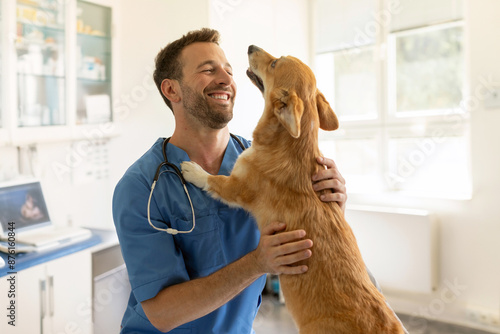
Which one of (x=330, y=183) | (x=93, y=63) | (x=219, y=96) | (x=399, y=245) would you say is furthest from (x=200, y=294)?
(x=399, y=245)

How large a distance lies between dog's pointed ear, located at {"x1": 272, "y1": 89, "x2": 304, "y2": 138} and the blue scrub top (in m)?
0.35

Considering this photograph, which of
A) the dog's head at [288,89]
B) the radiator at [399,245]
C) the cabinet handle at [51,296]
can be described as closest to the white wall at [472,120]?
the radiator at [399,245]

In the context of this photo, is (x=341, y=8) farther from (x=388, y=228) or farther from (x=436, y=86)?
(x=388, y=228)

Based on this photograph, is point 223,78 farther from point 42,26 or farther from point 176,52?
point 42,26

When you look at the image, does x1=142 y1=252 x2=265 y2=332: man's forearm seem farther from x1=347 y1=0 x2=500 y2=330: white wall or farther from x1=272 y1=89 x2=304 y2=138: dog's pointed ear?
x1=347 y1=0 x2=500 y2=330: white wall

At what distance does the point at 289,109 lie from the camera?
4.19 feet

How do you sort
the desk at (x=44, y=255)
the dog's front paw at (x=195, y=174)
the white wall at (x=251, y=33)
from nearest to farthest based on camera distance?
the dog's front paw at (x=195, y=174)
the desk at (x=44, y=255)
the white wall at (x=251, y=33)

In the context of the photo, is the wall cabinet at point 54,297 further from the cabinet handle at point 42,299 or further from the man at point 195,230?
the man at point 195,230

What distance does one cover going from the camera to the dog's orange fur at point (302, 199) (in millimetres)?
1118

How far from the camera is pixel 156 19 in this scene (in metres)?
3.40

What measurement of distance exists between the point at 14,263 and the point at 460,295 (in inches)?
128

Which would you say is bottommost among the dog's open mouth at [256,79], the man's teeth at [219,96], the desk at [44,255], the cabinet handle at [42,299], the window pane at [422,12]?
the cabinet handle at [42,299]

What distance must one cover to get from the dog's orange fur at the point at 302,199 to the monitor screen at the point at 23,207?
1547 mm

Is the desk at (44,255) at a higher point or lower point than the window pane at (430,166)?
lower
